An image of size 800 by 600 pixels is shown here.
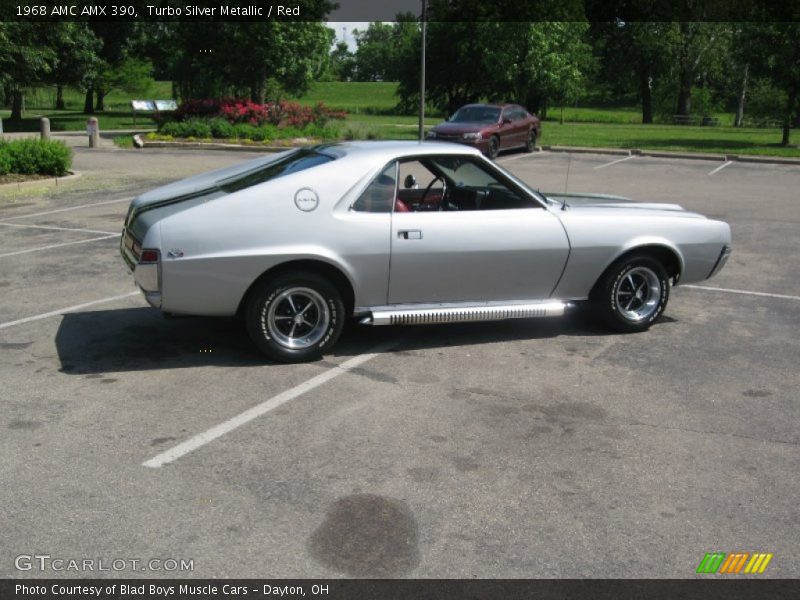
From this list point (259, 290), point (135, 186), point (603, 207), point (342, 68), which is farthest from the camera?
point (342, 68)

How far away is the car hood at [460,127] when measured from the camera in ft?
81.3

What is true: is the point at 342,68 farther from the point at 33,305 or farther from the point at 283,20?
the point at 33,305

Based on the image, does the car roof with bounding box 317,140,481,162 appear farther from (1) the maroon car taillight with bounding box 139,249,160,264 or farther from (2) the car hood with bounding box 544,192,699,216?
(1) the maroon car taillight with bounding box 139,249,160,264

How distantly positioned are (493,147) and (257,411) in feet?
68.1

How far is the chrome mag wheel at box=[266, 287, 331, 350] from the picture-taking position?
6523 millimetres

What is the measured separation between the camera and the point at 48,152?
1803cm

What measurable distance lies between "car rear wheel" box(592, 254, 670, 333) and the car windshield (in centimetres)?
1880

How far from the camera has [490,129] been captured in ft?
82.8

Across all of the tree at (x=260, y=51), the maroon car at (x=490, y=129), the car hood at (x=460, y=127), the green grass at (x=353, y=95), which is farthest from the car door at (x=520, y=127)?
the green grass at (x=353, y=95)

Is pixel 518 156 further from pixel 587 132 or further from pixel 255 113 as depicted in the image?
pixel 587 132

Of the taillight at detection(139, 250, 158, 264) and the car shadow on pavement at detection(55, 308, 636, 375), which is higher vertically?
the taillight at detection(139, 250, 158, 264)
